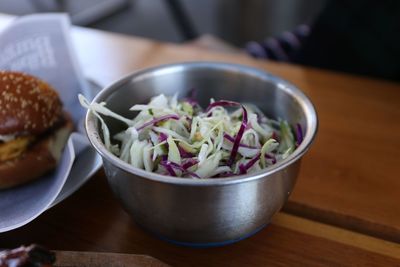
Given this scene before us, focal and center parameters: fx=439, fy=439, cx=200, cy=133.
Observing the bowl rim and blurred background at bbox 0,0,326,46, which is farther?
blurred background at bbox 0,0,326,46

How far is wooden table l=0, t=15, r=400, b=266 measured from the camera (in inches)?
26.0

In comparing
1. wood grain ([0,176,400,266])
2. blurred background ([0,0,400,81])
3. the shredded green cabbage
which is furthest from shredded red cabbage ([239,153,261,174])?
blurred background ([0,0,400,81])

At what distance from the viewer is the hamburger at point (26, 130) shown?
2.53ft

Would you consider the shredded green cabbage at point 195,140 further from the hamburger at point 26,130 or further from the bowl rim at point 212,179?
the hamburger at point 26,130

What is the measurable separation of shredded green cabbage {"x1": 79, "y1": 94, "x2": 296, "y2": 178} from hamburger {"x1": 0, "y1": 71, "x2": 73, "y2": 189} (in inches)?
5.9

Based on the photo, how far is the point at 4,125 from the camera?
78 cm

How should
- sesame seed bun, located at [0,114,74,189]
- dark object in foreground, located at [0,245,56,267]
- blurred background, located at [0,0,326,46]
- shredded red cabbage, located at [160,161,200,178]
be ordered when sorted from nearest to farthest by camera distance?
dark object in foreground, located at [0,245,56,267]
shredded red cabbage, located at [160,161,200,178]
sesame seed bun, located at [0,114,74,189]
blurred background, located at [0,0,326,46]

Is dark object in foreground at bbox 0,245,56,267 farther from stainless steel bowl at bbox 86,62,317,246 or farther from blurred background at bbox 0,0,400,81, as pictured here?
blurred background at bbox 0,0,400,81

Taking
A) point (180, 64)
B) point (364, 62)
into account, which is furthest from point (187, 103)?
point (364, 62)

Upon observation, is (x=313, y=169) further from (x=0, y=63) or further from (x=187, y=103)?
(x=0, y=63)

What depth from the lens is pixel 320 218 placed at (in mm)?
736

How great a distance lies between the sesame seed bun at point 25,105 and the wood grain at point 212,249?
171 millimetres

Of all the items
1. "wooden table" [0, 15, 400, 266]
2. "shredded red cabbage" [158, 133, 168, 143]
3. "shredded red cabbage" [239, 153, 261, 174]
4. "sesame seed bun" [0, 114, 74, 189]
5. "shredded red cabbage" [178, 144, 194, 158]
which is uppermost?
"shredded red cabbage" [158, 133, 168, 143]

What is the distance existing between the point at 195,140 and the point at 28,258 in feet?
0.97
